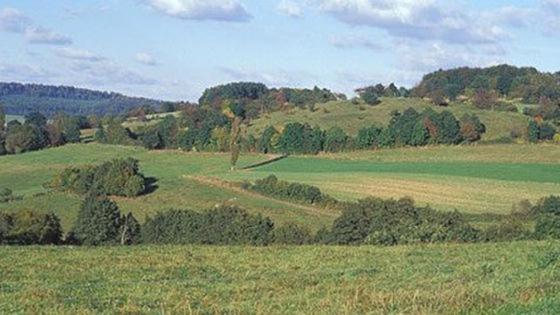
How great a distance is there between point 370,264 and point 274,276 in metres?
2.98

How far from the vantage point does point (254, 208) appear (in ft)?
233

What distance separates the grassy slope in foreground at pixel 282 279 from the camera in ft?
37.8

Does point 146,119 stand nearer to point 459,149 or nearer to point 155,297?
point 459,149

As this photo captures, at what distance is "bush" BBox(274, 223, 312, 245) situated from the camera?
43.5 meters

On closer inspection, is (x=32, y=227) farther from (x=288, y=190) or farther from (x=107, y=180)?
(x=107, y=180)

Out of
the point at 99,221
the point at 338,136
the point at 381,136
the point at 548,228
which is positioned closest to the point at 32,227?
the point at 99,221

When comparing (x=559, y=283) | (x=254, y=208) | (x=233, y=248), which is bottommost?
(x=254, y=208)

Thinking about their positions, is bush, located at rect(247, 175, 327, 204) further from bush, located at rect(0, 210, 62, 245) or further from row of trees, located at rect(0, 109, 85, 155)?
row of trees, located at rect(0, 109, 85, 155)

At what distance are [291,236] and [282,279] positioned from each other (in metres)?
28.7

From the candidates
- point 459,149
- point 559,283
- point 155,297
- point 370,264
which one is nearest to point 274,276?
point 370,264

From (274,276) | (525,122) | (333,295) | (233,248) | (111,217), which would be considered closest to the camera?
(333,295)

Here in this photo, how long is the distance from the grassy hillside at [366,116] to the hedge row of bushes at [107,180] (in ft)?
129

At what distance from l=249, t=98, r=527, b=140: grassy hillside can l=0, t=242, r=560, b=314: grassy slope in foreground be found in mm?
94041

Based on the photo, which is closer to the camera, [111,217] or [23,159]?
[111,217]
